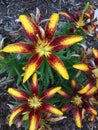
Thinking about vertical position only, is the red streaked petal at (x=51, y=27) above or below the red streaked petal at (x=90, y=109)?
above

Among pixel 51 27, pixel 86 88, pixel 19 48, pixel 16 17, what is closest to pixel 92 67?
pixel 86 88

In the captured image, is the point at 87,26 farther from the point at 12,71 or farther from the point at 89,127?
the point at 89,127

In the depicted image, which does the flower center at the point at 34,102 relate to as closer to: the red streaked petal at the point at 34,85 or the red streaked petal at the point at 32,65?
the red streaked petal at the point at 34,85

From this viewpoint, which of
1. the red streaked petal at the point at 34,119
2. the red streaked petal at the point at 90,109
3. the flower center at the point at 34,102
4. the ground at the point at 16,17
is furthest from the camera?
the ground at the point at 16,17

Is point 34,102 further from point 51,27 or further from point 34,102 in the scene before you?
point 51,27

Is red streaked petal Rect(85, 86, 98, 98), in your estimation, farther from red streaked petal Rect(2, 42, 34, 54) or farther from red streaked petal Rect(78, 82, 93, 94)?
red streaked petal Rect(2, 42, 34, 54)

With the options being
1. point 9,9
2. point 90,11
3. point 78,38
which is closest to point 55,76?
point 90,11

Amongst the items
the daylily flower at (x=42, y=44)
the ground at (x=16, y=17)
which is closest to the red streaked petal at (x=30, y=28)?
the daylily flower at (x=42, y=44)
